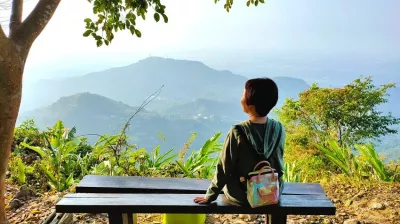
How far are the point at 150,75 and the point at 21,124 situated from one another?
141 m

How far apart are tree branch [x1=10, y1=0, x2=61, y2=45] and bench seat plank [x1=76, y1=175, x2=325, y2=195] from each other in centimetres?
83

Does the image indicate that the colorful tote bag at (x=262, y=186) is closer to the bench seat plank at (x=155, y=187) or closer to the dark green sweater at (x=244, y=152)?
the dark green sweater at (x=244, y=152)

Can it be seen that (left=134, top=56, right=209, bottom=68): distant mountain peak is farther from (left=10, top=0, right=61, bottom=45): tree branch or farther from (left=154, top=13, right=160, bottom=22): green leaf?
(left=154, top=13, right=160, bottom=22): green leaf

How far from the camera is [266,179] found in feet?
5.43

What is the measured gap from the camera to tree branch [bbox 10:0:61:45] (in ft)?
6.39

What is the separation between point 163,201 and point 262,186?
489 mm

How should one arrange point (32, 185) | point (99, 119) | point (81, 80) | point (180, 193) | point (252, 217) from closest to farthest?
point (180, 193)
point (252, 217)
point (32, 185)
point (99, 119)
point (81, 80)

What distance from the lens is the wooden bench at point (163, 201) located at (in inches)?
→ 69.7

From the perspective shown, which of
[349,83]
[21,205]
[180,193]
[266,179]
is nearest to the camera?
[266,179]

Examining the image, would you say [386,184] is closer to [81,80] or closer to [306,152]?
[306,152]

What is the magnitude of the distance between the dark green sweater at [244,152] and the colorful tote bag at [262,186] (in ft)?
0.14

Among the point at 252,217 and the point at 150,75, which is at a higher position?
the point at 150,75

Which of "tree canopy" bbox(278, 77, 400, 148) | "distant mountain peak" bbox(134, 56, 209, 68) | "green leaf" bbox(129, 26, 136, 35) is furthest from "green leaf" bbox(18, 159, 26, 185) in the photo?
"distant mountain peak" bbox(134, 56, 209, 68)

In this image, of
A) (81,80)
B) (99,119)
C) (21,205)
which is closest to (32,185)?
(21,205)
